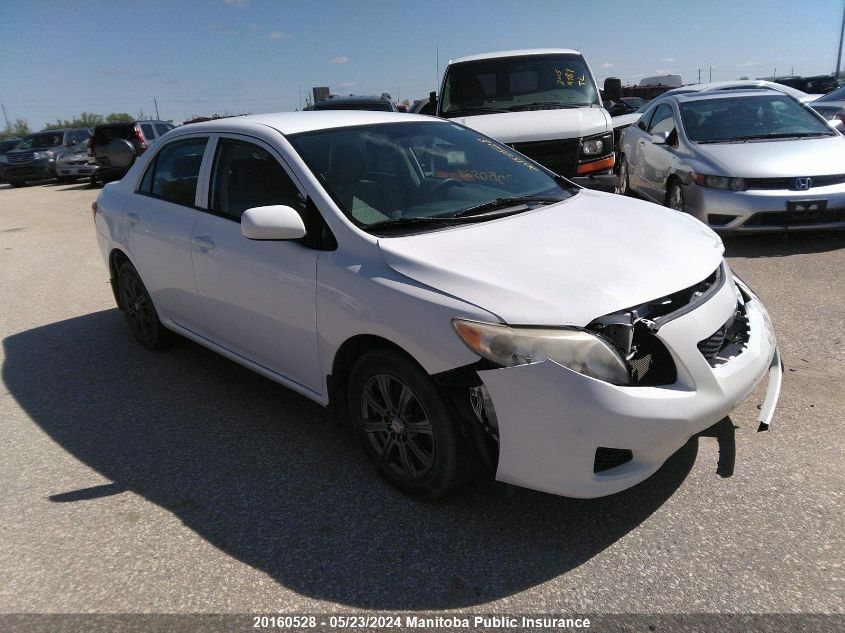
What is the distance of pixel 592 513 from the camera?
288 cm

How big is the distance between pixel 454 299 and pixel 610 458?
83 cm

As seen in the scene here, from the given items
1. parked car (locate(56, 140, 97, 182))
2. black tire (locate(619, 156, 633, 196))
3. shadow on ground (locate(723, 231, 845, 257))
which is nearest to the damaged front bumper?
shadow on ground (locate(723, 231, 845, 257))

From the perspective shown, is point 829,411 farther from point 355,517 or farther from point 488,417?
point 355,517

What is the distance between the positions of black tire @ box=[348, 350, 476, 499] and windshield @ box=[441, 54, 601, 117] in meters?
6.37

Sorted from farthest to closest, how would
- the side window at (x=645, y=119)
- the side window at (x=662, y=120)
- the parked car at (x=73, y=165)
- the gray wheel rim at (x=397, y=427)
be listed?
the parked car at (x=73, y=165), the side window at (x=645, y=119), the side window at (x=662, y=120), the gray wheel rim at (x=397, y=427)

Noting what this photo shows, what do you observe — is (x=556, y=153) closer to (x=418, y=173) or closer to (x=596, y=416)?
(x=418, y=173)

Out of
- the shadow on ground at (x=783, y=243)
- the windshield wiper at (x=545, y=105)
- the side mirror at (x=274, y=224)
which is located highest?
the windshield wiper at (x=545, y=105)

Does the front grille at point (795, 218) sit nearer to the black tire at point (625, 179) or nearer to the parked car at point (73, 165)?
the black tire at point (625, 179)

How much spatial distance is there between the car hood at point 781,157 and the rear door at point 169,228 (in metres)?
5.15

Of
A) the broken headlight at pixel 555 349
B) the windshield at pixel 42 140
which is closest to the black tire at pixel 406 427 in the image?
the broken headlight at pixel 555 349

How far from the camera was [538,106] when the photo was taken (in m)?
8.59

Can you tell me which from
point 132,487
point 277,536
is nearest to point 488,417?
point 277,536

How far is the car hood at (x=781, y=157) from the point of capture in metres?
6.59

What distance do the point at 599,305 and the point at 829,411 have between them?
72.5 inches
